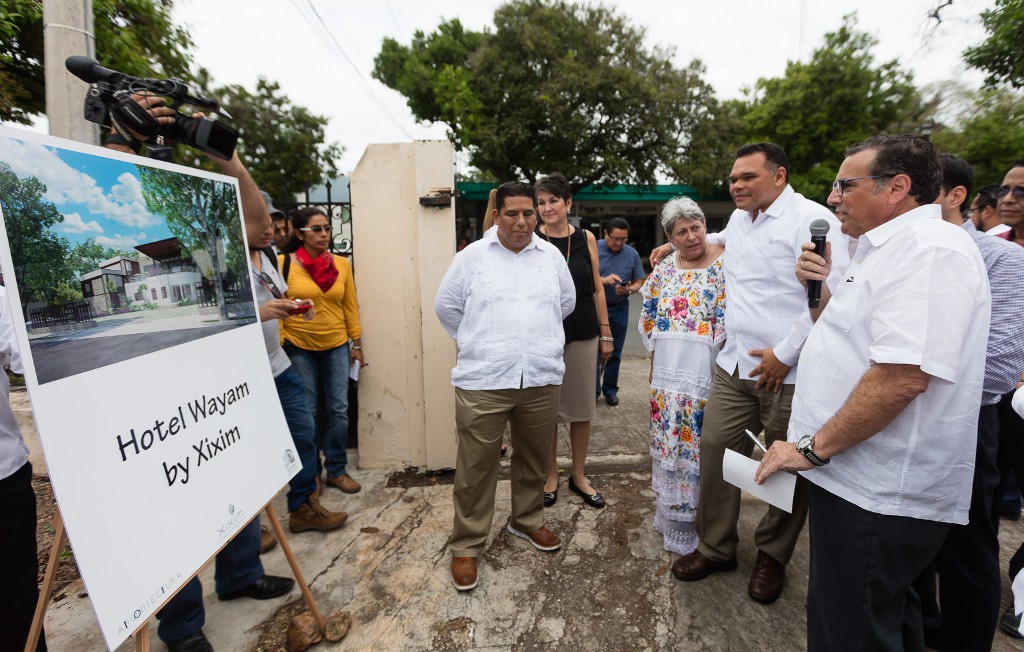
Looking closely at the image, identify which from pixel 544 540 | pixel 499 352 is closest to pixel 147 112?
pixel 499 352

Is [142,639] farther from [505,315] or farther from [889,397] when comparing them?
[889,397]

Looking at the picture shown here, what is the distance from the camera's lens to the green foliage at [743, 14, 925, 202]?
16109mm

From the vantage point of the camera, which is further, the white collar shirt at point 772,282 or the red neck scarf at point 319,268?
the red neck scarf at point 319,268

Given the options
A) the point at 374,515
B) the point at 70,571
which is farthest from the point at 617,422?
the point at 70,571

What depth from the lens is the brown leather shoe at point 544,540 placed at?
2.70 meters

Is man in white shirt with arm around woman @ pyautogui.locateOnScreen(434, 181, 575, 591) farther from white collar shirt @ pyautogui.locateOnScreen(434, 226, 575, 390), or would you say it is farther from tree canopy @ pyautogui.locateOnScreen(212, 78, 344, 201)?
tree canopy @ pyautogui.locateOnScreen(212, 78, 344, 201)

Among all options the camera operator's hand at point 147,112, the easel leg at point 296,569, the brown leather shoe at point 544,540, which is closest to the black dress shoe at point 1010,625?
the brown leather shoe at point 544,540

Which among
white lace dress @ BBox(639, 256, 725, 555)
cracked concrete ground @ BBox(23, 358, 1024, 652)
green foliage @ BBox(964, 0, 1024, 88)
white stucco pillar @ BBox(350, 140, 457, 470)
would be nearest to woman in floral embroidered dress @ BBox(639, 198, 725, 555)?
white lace dress @ BBox(639, 256, 725, 555)

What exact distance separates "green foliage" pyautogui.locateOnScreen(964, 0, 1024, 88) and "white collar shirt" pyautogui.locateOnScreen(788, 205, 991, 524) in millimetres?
10043

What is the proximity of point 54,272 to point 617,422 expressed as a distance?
3.99 meters

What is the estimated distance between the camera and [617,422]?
4.49 metres

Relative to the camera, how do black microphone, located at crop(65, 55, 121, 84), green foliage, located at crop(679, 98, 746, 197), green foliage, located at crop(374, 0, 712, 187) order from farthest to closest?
green foliage, located at crop(679, 98, 746, 197) < green foliage, located at crop(374, 0, 712, 187) < black microphone, located at crop(65, 55, 121, 84)

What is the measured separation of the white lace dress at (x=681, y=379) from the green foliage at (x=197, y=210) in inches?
79.2

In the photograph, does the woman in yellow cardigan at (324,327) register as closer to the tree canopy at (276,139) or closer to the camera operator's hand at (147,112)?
the camera operator's hand at (147,112)
